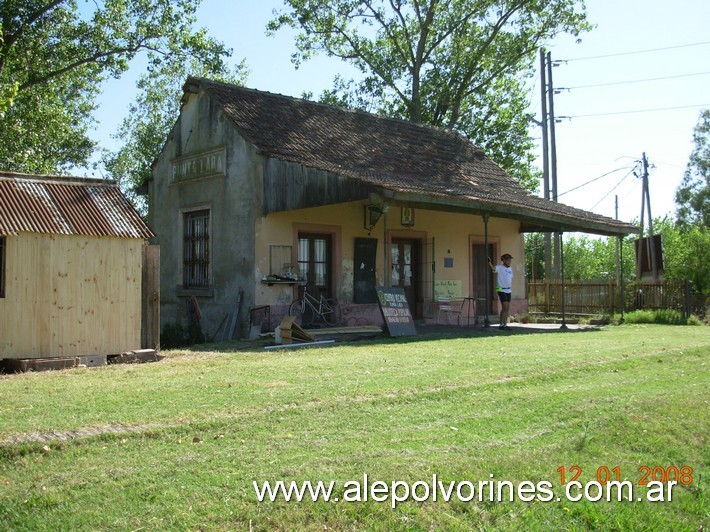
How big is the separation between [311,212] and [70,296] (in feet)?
24.2

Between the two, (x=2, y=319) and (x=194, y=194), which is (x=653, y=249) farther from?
(x=2, y=319)

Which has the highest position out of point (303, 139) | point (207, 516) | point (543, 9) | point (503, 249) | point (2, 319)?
point (543, 9)

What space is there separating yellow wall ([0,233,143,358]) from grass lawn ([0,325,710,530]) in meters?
1.03

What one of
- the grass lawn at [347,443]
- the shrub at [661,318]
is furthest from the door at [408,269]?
the grass lawn at [347,443]

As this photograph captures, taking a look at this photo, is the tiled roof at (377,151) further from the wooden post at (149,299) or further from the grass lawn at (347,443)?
the grass lawn at (347,443)

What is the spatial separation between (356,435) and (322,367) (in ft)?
12.1

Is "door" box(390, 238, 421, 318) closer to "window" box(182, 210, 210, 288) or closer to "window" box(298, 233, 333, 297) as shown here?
"window" box(298, 233, 333, 297)

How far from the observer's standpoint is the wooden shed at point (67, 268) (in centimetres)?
1012

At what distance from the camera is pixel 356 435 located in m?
6.13

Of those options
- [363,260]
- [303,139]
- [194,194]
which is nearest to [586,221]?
[363,260]

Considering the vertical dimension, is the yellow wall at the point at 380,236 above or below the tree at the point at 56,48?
below

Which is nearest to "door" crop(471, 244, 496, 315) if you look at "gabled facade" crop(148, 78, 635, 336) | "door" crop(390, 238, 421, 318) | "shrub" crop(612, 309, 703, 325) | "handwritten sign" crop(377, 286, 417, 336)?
"gabled facade" crop(148, 78, 635, 336)

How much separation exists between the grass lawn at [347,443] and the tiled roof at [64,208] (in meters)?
2.19
